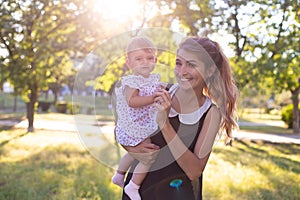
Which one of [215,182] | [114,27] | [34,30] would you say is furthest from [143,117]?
[34,30]

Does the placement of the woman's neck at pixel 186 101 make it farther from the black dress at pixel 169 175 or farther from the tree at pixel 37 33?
the tree at pixel 37 33

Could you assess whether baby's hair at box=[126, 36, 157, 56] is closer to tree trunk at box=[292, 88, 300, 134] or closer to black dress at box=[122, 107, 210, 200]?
black dress at box=[122, 107, 210, 200]

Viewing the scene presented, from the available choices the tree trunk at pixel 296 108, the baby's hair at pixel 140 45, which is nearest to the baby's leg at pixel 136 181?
the baby's hair at pixel 140 45

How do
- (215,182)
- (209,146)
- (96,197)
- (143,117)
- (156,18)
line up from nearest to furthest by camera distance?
(209,146), (143,117), (96,197), (215,182), (156,18)

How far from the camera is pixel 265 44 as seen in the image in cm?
1023

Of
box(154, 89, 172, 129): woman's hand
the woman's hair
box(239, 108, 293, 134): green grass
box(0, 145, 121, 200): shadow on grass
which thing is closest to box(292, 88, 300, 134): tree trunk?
box(239, 108, 293, 134): green grass

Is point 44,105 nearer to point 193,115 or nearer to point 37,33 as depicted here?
point 37,33

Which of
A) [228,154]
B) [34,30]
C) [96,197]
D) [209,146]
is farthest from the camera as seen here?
[34,30]

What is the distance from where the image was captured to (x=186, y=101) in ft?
5.44

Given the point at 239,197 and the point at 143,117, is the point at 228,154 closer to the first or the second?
the point at 239,197

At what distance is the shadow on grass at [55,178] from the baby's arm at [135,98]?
4054mm

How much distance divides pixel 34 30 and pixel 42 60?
135 centimetres

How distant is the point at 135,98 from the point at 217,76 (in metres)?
0.40

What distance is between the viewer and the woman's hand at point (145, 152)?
1621mm
